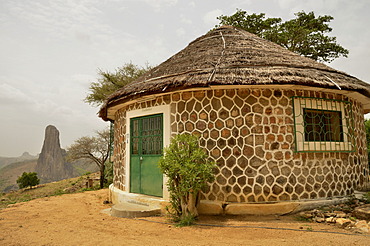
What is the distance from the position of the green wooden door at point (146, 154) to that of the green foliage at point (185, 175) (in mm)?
1220

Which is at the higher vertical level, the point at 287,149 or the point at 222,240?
the point at 287,149

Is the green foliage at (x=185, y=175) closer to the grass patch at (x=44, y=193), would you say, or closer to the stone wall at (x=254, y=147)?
the stone wall at (x=254, y=147)

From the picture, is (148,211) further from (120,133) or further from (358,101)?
(358,101)

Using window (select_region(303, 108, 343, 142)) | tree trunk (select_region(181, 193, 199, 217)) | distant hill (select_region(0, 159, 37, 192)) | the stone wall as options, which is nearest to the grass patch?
tree trunk (select_region(181, 193, 199, 217))

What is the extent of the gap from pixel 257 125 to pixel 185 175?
1.94 meters

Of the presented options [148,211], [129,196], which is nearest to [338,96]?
[148,211]

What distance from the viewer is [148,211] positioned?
225 inches

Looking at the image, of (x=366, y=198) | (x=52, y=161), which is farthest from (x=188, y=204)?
(x=52, y=161)

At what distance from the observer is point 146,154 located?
6.75 m

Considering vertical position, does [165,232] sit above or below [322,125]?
below

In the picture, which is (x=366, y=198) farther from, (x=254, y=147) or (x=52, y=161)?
(x=52, y=161)

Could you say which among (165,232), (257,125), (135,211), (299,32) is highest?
(299,32)

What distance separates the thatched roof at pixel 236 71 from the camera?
215 inches

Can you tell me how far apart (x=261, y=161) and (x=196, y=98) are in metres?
1.94
